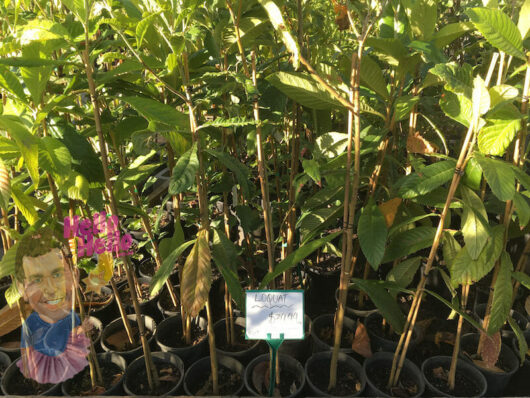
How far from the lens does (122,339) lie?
152 centimetres

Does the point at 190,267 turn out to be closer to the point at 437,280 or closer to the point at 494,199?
the point at 494,199

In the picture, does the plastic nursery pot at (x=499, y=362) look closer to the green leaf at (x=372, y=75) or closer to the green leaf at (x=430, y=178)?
the green leaf at (x=430, y=178)

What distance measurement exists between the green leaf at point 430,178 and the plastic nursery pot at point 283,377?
2.30 ft

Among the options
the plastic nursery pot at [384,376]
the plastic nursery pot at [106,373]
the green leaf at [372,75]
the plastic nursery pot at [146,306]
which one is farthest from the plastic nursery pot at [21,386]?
the green leaf at [372,75]

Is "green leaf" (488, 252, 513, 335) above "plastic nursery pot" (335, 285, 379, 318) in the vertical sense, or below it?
above

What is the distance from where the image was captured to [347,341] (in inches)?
58.8

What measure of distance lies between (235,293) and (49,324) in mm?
460

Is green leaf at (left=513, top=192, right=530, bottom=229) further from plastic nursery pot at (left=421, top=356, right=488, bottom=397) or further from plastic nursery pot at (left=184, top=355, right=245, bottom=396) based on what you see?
plastic nursery pot at (left=184, top=355, right=245, bottom=396)

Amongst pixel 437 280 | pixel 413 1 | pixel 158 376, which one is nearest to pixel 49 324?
pixel 158 376

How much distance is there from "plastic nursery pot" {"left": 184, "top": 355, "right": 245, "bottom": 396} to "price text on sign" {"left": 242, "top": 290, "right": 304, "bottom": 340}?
41 centimetres

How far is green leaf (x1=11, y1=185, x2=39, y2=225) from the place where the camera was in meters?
0.94

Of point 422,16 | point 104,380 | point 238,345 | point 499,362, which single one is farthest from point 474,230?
point 104,380

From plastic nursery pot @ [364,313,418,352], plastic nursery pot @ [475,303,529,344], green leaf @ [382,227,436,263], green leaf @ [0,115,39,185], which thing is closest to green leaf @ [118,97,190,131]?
green leaf @ [0,115,39,185]

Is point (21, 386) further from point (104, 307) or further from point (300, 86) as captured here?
point (300, 86)
